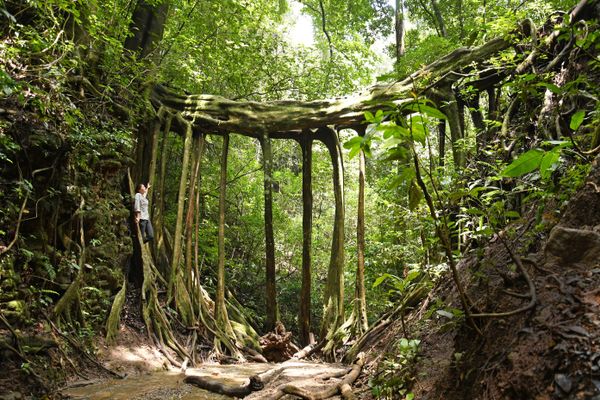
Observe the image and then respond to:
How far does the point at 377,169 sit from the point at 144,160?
6.71 meters

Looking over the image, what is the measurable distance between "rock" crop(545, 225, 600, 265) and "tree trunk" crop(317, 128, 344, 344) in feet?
17.7

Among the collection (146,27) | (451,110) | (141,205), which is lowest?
(141,205)

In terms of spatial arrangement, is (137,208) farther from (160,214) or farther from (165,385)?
(165,385)

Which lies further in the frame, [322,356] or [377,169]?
[377,169]

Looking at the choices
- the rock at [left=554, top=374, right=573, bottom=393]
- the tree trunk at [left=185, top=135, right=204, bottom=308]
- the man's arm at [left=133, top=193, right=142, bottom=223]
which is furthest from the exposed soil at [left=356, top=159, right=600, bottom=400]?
the tree trunk at [left=185, top=135, right=204, bottom=308]

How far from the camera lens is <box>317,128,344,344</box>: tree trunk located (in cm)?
707

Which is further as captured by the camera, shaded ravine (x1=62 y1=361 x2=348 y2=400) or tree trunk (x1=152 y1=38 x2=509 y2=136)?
tree trunk (x1=152 y1=38 x2=509 y2=136)

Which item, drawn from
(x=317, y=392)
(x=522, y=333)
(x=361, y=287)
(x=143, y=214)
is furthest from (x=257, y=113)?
(x=522, y=333)

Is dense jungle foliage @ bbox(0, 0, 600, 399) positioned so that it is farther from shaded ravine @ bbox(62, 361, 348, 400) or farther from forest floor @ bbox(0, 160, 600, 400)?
shaded ravine @ bbox(62, 361, 348, 400)

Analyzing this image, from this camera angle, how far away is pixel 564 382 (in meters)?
1.31

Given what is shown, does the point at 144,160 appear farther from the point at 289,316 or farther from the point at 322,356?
the point at 289,316

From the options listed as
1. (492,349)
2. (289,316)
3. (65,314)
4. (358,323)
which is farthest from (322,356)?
(492,349)

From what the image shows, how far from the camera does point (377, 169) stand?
12.1 meters

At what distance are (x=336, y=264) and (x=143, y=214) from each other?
10.7 ft
